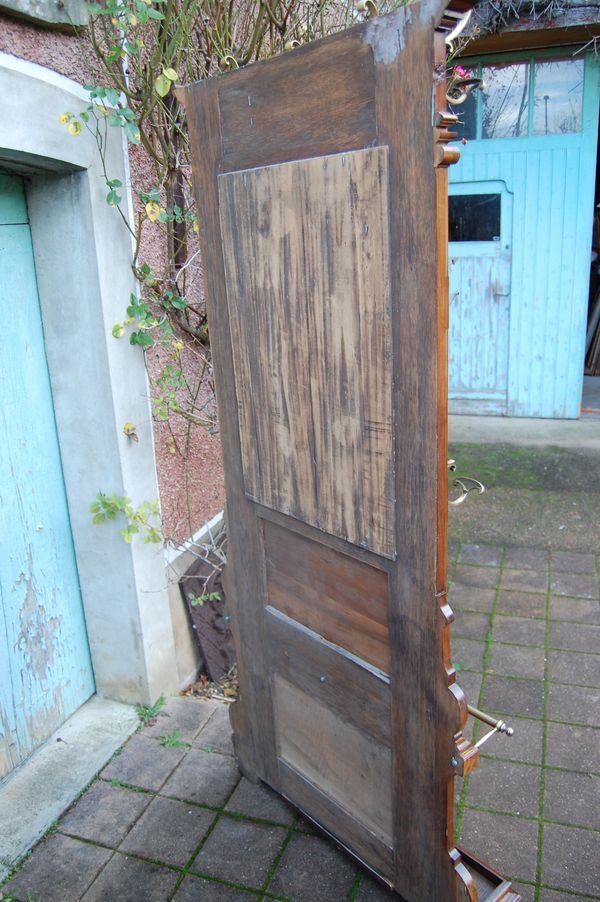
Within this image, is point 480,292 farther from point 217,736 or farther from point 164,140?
point 217,736

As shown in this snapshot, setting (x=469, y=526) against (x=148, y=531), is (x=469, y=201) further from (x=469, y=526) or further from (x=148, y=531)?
(x=148, y=531)

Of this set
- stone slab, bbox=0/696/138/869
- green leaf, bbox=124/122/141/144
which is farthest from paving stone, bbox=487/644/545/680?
green leaf, bbox=124/122/141/144

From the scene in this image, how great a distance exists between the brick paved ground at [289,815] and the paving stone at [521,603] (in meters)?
0.28

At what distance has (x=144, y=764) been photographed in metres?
2.94

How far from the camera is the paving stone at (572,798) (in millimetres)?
2592

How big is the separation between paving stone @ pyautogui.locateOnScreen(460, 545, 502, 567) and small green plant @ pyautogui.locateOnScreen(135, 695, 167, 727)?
2.00 metres

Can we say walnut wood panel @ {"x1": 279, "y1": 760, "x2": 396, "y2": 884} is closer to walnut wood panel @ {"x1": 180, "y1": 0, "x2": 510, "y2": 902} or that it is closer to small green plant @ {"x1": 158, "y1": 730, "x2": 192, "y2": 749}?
walnut wood panel @ {"x1": 180, "y1": 0, "x2": 510, "y2": 902}

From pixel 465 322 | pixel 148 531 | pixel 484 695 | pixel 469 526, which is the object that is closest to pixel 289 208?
pixel 148 531

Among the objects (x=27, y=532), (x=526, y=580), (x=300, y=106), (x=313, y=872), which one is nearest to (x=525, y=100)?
(x=526, y=580)

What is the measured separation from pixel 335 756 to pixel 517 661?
148 centimetres

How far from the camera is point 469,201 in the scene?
20.3 feet

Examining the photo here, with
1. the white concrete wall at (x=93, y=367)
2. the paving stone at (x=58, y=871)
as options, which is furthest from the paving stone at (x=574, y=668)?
the paving stone at (x=58, y=871)

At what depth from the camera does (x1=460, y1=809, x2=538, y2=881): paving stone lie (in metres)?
2.42

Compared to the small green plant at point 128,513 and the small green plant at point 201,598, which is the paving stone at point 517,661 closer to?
the small green plant at point 201,598
